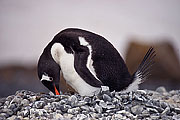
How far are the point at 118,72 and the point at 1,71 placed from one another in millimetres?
3385

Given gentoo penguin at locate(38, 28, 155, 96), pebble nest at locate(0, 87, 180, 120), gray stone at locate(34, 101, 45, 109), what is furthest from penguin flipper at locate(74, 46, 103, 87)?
gray stone at locate(34, 101, 45, 109)

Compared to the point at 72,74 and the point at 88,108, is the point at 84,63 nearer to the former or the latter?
the point at 72,74

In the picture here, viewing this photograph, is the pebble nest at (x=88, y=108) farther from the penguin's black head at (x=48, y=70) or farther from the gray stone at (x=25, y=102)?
the penguin's black head at (x=48, y=70)

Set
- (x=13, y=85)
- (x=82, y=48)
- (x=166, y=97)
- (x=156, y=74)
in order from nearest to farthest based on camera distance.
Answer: (x=82, y=48) < (x=166, y=97) < (x=13, y=85) < (x=156, y=74)

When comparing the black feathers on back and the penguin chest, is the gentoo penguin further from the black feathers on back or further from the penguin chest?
the black feathers on back

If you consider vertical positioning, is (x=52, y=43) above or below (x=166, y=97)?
above

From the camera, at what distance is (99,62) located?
6.20ft

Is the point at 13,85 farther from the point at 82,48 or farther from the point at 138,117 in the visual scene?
the point at 138,117

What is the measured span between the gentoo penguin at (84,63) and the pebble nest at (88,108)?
0.17 meters

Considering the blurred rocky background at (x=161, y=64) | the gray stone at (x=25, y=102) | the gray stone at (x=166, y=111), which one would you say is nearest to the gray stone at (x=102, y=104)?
the gray stone at (x=166, y=111)

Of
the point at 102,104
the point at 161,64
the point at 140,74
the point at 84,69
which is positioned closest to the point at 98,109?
the point at 102,104

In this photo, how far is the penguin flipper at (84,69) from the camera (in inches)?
71.6

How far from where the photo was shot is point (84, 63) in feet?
5.98

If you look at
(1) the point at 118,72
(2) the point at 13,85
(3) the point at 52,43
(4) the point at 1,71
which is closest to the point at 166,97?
(1) the point at 118,72
